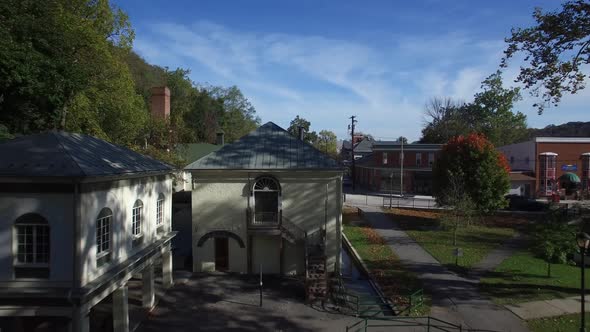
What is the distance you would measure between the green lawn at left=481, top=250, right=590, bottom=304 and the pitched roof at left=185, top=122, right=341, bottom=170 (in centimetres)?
859

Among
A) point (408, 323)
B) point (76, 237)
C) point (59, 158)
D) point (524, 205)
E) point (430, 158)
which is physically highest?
point (430, 158)

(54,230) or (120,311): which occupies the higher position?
(54,230)

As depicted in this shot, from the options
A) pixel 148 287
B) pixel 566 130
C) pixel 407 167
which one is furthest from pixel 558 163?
pixel 566 130

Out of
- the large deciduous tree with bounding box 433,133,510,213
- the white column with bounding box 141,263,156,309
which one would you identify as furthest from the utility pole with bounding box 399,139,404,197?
the white column with bounding box 141,263,156,309

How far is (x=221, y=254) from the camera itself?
2070 cm

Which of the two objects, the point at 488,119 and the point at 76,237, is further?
the point at 488,119

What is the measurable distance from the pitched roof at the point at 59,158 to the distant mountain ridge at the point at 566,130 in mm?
107192

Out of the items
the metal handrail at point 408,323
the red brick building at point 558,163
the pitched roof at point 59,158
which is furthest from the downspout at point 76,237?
the red brick building at point 558,163

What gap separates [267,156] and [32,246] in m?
11.5

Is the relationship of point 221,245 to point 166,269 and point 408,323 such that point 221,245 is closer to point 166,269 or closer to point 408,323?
point 166,269

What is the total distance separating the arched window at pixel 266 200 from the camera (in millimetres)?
20141

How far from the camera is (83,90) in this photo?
2792 centimetres

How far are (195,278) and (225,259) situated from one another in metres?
1.72

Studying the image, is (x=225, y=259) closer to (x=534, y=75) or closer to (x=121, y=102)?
(x=534, y=75)
